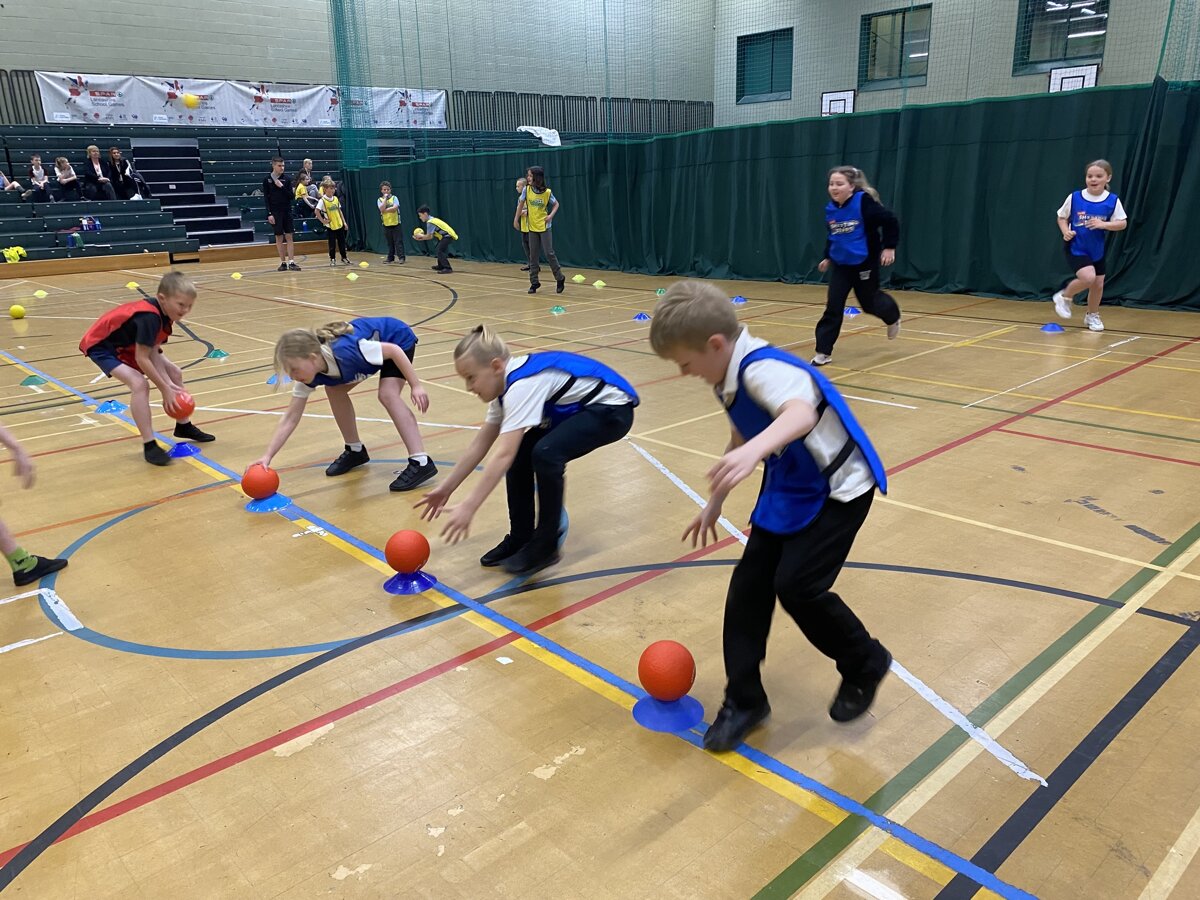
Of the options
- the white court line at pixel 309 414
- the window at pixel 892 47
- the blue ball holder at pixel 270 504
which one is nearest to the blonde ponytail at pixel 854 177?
the white court line at pixel 309 414

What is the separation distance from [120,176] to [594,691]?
21.6 metres

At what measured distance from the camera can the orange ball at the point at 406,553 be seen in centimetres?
356

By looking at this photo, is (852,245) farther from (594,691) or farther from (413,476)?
(594,691)

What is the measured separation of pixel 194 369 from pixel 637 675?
692 centimetres

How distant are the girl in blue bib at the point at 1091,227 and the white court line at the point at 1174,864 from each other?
7678 millimetres

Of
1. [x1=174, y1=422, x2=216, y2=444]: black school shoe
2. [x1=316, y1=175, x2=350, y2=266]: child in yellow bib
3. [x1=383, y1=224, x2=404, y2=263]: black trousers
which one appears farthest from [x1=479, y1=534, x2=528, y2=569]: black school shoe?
[x1=383, y1=224, x2=404, y2=263]: black trousers

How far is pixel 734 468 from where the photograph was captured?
6.39 ft

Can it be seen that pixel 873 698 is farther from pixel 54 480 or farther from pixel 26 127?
pixel 26 127

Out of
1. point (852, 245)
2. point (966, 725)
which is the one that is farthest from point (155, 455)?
point (852, 245)

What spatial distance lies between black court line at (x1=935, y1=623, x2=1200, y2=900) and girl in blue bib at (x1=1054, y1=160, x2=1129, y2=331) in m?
6.64

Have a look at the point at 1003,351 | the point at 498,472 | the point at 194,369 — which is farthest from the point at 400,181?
the point at 498,472

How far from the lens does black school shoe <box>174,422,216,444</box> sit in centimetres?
580

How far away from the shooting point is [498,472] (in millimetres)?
2994

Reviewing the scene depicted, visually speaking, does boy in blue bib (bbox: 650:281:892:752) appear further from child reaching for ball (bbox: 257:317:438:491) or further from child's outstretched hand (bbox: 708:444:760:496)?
child reaching for ball (bbox: 257:317:438:491)
